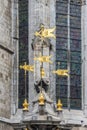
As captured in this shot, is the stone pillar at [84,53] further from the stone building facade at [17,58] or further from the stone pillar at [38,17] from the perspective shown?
the stone pillar at [38,17]

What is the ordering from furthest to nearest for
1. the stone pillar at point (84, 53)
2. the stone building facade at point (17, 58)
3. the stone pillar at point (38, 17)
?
the stone pillar at point (84, 53) < the stone pillar at point (38, 17) < the stone building facade at point (17, 58)

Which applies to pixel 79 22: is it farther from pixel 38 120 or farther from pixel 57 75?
pixel 38 120

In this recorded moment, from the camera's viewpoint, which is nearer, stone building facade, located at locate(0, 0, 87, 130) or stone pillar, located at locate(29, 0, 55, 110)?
stone building facade, located at locate(0, 0, 87, 130)

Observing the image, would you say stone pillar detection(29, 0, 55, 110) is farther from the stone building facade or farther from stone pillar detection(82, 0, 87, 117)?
→ stone pillar detection(82, 0, 87, 117)

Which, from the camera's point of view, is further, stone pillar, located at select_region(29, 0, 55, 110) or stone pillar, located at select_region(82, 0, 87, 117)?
stone pillar, located at select_region(82, 0, 87, 117)

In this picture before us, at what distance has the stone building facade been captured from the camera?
33.2 m

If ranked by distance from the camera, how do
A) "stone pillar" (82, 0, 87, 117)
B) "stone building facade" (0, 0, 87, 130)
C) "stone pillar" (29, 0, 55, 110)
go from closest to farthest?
"stone building facade" (0, 0, 87, 130)
"stone pillar" (29, 0, 55, 110)
"stone pillar" (82, 0, 87, 117)

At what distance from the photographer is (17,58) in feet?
113

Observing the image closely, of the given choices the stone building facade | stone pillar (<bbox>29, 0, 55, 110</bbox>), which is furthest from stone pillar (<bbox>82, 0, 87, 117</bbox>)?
stone pillar (<bbox>29, 0, 55, 110</bbox>)

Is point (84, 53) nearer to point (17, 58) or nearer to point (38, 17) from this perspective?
point (38, 17)

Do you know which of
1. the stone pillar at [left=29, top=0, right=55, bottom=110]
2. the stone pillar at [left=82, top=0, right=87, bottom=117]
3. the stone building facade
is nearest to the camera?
the stone building facade

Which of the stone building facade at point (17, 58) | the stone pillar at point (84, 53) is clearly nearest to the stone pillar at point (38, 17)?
the stone building facade at point (17, 58)

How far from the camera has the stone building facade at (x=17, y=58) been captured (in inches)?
1307

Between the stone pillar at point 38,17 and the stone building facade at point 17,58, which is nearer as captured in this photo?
the stone building facade at point 17,58
